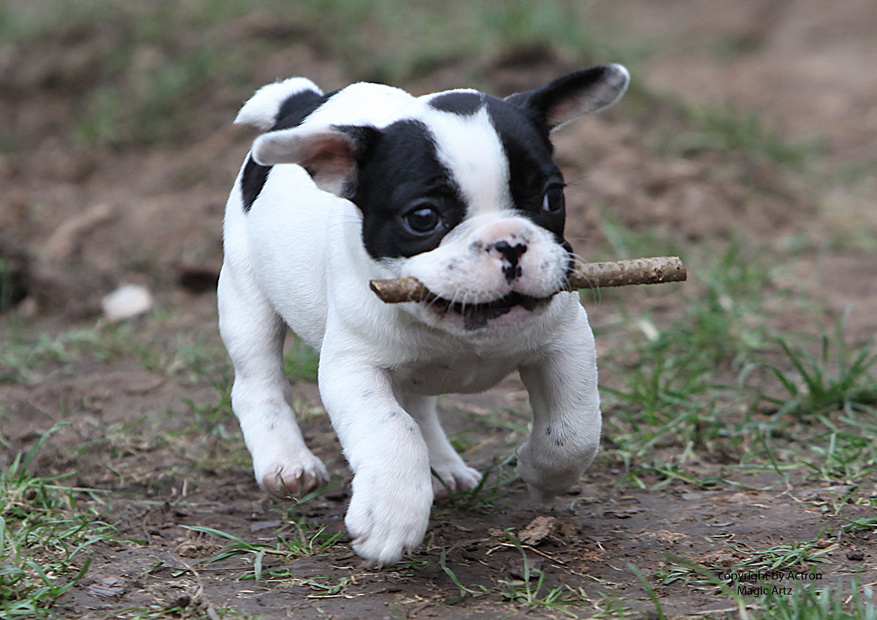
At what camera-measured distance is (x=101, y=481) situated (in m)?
4.02

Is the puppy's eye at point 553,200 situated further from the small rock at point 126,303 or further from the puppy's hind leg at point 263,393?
the small rock at point 126,303

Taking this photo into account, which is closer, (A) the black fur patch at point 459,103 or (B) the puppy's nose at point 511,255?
(B) the puppy's nose at point 511,255

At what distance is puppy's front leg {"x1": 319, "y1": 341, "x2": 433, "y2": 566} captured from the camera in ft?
9.05

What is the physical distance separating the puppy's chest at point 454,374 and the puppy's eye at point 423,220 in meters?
0.47

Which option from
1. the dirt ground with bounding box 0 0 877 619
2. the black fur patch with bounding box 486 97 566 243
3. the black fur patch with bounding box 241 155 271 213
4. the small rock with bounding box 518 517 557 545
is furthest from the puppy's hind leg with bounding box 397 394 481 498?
the black fur patch with bounding box 486 97 566 243

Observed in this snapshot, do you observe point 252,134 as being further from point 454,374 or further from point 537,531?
point 537,531

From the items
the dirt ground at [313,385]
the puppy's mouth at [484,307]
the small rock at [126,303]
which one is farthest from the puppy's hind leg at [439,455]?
the small rock at [126,303]

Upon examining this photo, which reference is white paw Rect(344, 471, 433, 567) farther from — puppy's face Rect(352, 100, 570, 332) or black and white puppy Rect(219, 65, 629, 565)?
puppy's face Rect(352, 100, 570, 332)

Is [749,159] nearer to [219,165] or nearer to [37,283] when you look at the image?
[219,165]

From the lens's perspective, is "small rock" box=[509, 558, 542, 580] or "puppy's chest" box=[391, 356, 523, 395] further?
"puppy's chest" box=[391, 356, 523, 395]

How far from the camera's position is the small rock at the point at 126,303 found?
20.3 feet

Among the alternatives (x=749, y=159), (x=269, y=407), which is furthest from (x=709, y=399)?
(x=749, y=159)

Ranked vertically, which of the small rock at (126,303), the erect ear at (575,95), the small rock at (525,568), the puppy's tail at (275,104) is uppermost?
the erect ear at (575,95)

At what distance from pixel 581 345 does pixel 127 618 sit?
5.26 feet
